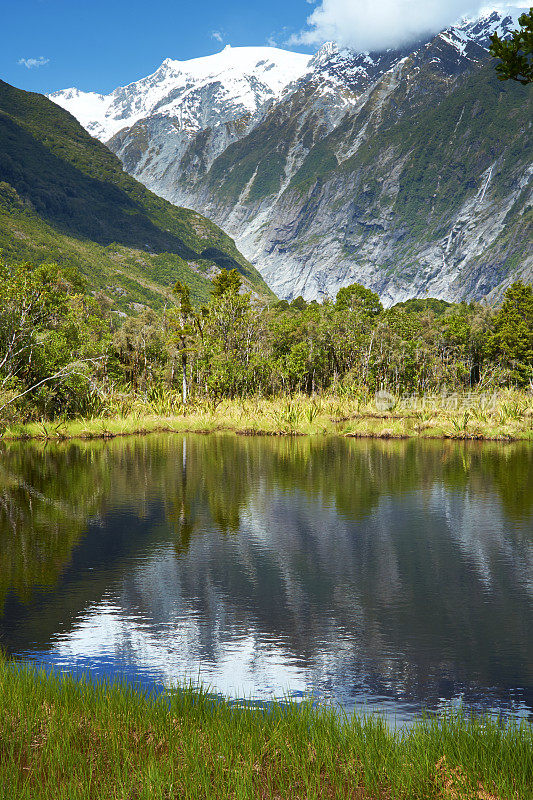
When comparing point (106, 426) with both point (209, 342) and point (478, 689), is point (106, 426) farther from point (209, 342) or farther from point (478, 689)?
point (478, 689)

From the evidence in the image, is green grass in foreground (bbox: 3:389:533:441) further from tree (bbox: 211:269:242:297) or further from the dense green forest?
tree (bbox: 211:269:242:297)

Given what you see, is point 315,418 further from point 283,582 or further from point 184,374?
point 283,582

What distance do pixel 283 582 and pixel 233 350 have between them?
36.9m

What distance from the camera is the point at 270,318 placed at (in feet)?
188

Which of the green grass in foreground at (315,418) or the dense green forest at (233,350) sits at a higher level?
the dense green forest at (233,350)

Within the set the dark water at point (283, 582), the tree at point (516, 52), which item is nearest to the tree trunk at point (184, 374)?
the dark water at point (283, 582)

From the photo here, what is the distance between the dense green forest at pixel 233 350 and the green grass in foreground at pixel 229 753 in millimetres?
24634

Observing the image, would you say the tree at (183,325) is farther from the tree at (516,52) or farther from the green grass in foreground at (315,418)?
the tree at (516,52)

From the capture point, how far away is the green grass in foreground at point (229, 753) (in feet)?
14.4

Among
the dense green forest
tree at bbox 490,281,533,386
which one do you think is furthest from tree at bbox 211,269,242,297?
tree at bbox 490,281,533,386

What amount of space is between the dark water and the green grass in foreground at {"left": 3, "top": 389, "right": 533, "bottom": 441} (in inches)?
511

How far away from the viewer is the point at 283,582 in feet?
34.4

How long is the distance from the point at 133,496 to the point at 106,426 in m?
17.5

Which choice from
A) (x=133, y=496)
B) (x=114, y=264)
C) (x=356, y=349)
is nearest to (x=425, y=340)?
(x=356, y=349)
